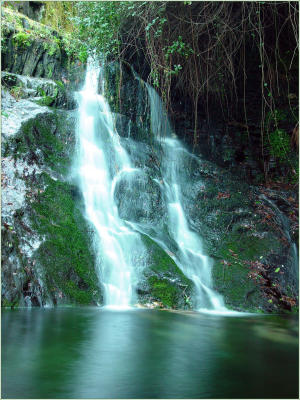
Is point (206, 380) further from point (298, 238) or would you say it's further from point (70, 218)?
point (298, 238)

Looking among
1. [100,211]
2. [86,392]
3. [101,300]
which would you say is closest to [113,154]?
[100,211]

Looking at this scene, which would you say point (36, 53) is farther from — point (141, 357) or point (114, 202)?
point (141, 357)

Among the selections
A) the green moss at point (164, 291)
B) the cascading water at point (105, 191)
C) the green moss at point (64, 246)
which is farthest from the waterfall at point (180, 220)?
the green moss at point (64, 246)

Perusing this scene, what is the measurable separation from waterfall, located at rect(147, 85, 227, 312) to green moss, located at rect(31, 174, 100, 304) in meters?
1.60

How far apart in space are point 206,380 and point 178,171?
615 cm

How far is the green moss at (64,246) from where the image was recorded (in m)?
4.89

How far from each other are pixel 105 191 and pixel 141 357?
4.14 m

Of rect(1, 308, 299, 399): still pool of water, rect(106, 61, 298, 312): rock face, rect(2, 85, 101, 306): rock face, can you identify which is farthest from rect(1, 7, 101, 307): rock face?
rect(106, 61, 298, 312): rock face

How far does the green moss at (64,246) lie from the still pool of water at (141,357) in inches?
22.4

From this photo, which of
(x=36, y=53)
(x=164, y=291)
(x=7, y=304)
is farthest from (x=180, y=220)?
(x=36, y=53)

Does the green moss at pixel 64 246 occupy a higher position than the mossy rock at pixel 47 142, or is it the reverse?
the mossy rock at pixel 47 142

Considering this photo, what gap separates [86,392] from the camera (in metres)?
2.40

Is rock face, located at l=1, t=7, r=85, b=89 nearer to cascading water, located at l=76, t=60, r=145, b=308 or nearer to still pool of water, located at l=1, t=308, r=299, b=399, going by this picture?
cascading water, located at l=76, t=60, r=145, b=308

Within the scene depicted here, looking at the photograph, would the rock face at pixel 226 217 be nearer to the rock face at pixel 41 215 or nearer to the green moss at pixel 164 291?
the green moss at pixel 164 291
